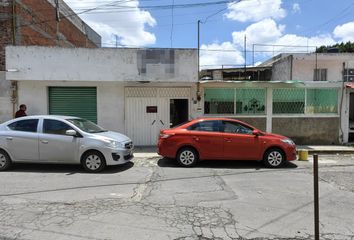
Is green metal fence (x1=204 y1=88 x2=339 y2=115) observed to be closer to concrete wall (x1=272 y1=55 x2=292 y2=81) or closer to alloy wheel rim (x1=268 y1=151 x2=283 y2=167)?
alloy wheel rim (x1=268 y1=151 x2=283 y2=167)

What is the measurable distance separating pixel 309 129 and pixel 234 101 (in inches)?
144

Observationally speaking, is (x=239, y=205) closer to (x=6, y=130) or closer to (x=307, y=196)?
(x=307, y=196)

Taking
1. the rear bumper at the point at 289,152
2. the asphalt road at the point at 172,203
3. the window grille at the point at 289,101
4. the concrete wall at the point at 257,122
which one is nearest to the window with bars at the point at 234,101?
the concrete wall at the point at 257,122

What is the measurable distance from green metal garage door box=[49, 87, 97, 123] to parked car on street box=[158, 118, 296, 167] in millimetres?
5062

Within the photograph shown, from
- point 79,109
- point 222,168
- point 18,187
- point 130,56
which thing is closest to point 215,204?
point 222,168

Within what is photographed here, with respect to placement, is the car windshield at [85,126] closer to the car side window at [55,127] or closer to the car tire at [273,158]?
the car side window at [55,127]

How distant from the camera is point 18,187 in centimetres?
702

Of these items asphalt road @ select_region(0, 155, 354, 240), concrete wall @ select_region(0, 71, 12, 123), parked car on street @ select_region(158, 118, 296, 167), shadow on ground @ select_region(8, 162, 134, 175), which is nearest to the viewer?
asphalt road @ select_region(0, 155, 354, 240)

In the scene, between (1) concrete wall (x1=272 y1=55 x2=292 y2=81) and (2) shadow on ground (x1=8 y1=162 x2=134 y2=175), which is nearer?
(2) shadow on ground (x1=8 y1=162 x2=134 y2=175)

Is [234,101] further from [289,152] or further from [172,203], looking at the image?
[172,203]

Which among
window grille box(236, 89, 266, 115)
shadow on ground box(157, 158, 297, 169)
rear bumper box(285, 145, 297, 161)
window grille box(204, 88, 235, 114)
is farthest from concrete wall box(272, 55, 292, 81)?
rear bumper box(285, 145, 297, 161)

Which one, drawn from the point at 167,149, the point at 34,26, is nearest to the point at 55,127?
the point at 167,149

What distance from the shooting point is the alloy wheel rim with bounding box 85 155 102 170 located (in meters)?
8.66

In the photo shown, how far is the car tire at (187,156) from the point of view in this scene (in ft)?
31.4
